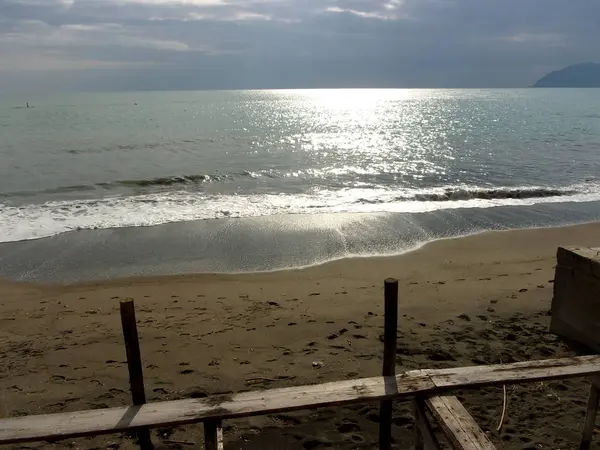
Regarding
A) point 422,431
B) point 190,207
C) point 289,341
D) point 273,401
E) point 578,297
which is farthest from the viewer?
point 190,207

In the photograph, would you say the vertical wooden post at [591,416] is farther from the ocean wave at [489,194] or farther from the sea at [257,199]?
the ocean wave at [489,194]

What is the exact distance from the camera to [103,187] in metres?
20.3

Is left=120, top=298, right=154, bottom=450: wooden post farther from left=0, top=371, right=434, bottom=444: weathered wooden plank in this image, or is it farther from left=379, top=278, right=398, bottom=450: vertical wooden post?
left=379, top=278, right=398, bottom=450: vertical wooden post

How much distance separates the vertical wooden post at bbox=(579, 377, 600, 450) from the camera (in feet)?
15.2

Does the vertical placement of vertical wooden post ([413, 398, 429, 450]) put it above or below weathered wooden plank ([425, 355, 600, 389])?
below

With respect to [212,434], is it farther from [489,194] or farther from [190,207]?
[489,194]

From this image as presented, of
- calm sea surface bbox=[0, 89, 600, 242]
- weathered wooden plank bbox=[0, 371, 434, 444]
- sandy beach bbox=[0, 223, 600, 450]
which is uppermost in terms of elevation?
weathered wooden plank bbox=[0, 371, 434, 444]

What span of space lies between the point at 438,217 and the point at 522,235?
8.94 ft

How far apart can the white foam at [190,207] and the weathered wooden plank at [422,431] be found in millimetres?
11437

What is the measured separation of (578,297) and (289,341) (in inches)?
162

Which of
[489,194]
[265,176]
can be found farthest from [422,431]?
[265,176]

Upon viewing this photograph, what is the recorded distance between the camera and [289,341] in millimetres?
6918

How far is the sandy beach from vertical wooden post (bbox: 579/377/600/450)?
245 mm

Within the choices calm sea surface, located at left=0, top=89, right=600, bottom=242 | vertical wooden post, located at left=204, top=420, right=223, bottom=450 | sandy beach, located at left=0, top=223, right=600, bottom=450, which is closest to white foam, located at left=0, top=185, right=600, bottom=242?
calm sea surface, located at left=0, top=89, right=600, bottom=242
